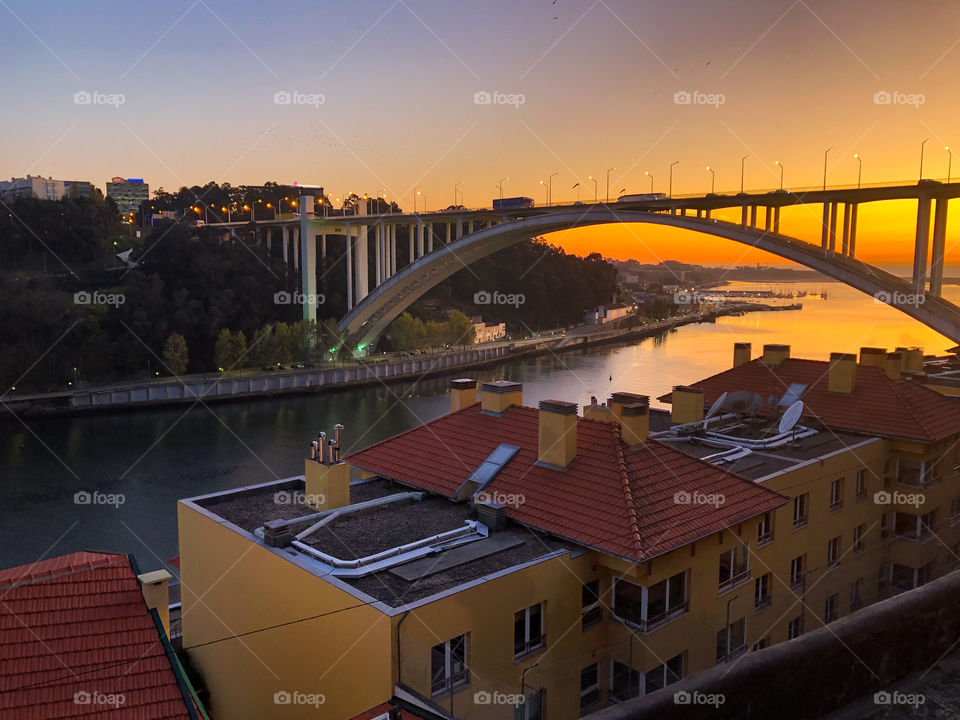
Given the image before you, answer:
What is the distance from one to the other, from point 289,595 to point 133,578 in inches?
23.8

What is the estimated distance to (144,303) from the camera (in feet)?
54.6

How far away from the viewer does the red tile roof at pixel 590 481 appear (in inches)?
118

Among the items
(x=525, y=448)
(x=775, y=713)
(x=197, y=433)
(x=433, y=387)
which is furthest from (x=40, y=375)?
(x=775, y=713)

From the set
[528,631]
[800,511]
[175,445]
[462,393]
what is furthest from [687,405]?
[175,445]

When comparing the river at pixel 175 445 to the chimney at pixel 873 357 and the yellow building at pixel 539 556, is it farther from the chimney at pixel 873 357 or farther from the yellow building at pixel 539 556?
the chimney at pixel 873 357

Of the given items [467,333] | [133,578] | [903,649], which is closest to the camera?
[903,649]

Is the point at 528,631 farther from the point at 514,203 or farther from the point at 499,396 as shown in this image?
the point at 514,203

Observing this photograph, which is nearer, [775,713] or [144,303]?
[775,713]

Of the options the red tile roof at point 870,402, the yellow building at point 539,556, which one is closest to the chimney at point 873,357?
the red tile roof at point 870,402

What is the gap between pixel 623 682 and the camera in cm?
296

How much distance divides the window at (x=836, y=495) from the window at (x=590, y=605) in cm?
186

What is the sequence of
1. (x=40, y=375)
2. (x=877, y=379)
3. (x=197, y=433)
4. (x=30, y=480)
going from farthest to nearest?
(x=40, y=375) < (x=197, y=433) < (x=30, y=480) < (x=877, y=379)

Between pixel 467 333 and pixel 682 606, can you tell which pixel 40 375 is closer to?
pixel 467 333

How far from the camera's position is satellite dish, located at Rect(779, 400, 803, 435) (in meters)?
4.53
